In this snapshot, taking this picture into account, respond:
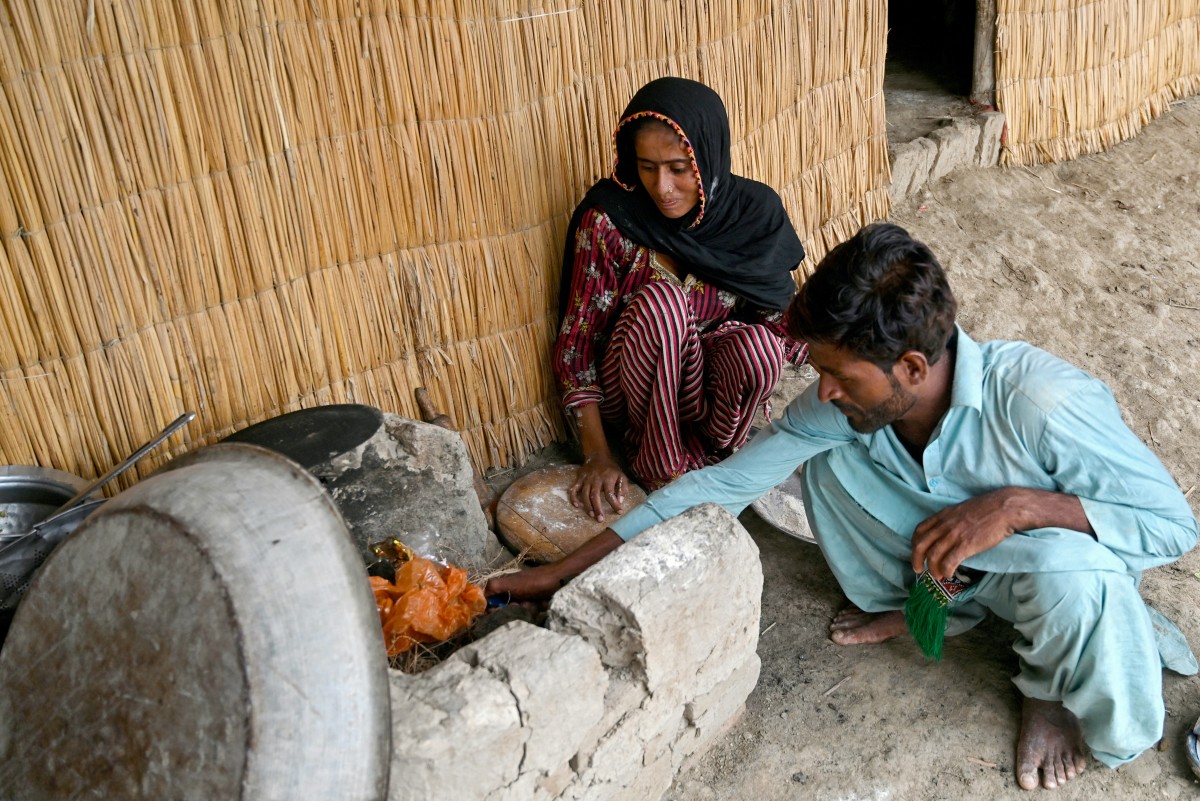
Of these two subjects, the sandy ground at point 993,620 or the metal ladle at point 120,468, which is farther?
the sandy ground at point 993,620

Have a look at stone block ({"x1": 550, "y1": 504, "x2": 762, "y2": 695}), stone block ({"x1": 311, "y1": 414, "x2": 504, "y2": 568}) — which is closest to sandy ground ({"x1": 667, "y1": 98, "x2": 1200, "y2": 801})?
stone block ({"x1": 550, "y1": 504, "x2": 762, "y2": 695})

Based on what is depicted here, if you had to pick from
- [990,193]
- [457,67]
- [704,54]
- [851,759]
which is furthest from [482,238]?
[990,193]

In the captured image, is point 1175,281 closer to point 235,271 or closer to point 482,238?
point 482,238

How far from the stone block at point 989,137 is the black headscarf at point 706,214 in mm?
2273

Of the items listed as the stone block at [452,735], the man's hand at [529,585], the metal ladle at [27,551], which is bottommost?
the man's hand at [529,585]

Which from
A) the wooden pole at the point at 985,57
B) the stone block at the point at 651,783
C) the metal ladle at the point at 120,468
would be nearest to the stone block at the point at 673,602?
the stone block at the point at 651,783

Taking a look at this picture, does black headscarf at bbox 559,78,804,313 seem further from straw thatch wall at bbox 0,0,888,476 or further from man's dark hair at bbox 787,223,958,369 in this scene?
man's dark hair at bbox 787,223,958,369

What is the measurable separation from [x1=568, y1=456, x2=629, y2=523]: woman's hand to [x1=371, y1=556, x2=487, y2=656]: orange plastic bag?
83cm

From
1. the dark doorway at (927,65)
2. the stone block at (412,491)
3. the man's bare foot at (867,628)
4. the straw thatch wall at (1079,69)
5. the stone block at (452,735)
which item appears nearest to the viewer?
the stone block at (452,735)

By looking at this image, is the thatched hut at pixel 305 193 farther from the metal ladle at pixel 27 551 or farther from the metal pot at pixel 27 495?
the metal ladle at pixel 27 551

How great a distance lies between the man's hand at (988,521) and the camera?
7.63ft

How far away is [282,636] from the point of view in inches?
61.4

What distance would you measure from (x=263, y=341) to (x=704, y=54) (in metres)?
1.91

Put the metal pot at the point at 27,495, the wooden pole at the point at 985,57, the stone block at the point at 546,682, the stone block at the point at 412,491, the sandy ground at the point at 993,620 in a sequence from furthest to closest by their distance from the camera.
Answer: the wooden pole at the point at 985,57
the stone block at the point at 412,491
the sandy ground at the point at 993,620
the metal pot at the point at 27,495
the stone block at the point at 546,682
